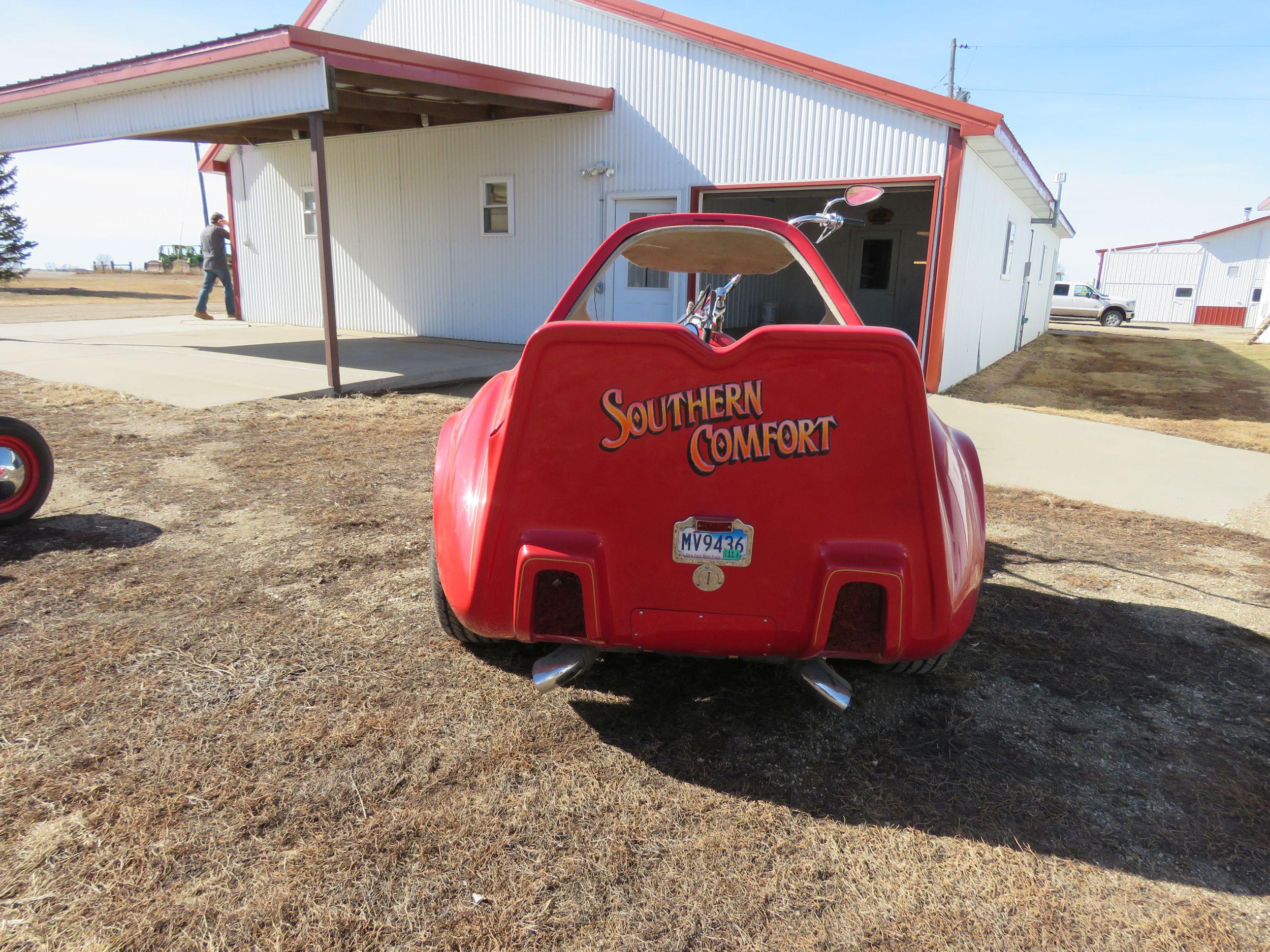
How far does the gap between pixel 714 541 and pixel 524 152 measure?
12765 mm

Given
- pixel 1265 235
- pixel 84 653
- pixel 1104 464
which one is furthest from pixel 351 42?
pixel 1265 235

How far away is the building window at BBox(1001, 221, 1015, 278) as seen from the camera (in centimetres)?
1422

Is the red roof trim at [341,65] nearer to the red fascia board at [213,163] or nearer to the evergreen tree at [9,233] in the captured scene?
the red fascia board at [213,163]

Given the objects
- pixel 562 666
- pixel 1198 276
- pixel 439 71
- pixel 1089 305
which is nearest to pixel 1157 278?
pixel 1198 276

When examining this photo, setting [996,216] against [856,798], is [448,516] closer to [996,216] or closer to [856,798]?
[856,798]

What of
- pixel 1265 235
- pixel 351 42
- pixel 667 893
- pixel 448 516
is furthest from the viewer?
pixel 1265 235

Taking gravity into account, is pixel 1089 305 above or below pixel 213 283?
below

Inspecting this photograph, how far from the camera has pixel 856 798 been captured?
2.34 meters

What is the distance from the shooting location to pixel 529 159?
44.2 ft

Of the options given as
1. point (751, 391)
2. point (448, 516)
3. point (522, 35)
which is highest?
point (522, 35)

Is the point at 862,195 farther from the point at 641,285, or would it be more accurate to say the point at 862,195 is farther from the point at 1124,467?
the point at 641,285

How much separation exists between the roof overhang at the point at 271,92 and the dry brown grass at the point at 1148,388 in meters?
7.69

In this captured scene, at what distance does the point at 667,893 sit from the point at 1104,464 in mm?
6406

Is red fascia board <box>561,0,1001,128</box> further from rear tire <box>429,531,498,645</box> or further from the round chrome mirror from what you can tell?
rear tire <box>429,531,498,645</box>
